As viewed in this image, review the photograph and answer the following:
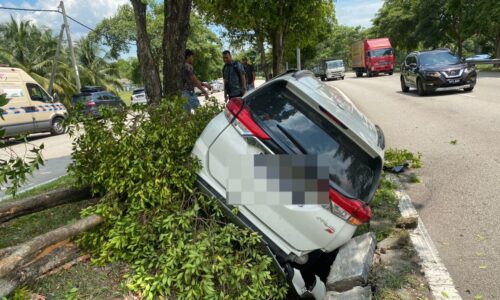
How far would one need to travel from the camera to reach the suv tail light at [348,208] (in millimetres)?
2998

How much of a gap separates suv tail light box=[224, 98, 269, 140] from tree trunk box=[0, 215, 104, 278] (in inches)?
57.2

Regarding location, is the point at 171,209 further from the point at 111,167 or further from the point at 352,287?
the point at 352,287

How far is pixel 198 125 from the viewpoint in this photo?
452cm

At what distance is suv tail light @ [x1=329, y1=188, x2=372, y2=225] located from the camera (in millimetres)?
2998

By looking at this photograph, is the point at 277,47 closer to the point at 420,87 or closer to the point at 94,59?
the point at 420,87

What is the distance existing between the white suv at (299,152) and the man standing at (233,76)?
19.1 ft

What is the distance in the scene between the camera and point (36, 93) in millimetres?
16016

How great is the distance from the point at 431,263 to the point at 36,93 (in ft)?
53.6

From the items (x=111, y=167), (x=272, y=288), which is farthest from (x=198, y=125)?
(x=272, y=288)

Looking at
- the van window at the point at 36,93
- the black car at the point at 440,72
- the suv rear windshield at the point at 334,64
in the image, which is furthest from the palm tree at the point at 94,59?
the black car at the point at 440,72

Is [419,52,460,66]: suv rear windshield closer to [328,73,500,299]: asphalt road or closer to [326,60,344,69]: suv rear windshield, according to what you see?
[328,73,500,299]: asphalt road

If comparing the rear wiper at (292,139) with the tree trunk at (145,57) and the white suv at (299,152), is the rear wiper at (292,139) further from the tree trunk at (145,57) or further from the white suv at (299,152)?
the tree trunk at (145,57)

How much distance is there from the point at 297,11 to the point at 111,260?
990 centimetres

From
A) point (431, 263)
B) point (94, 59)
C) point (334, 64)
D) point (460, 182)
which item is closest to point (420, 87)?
point (460, 182)
